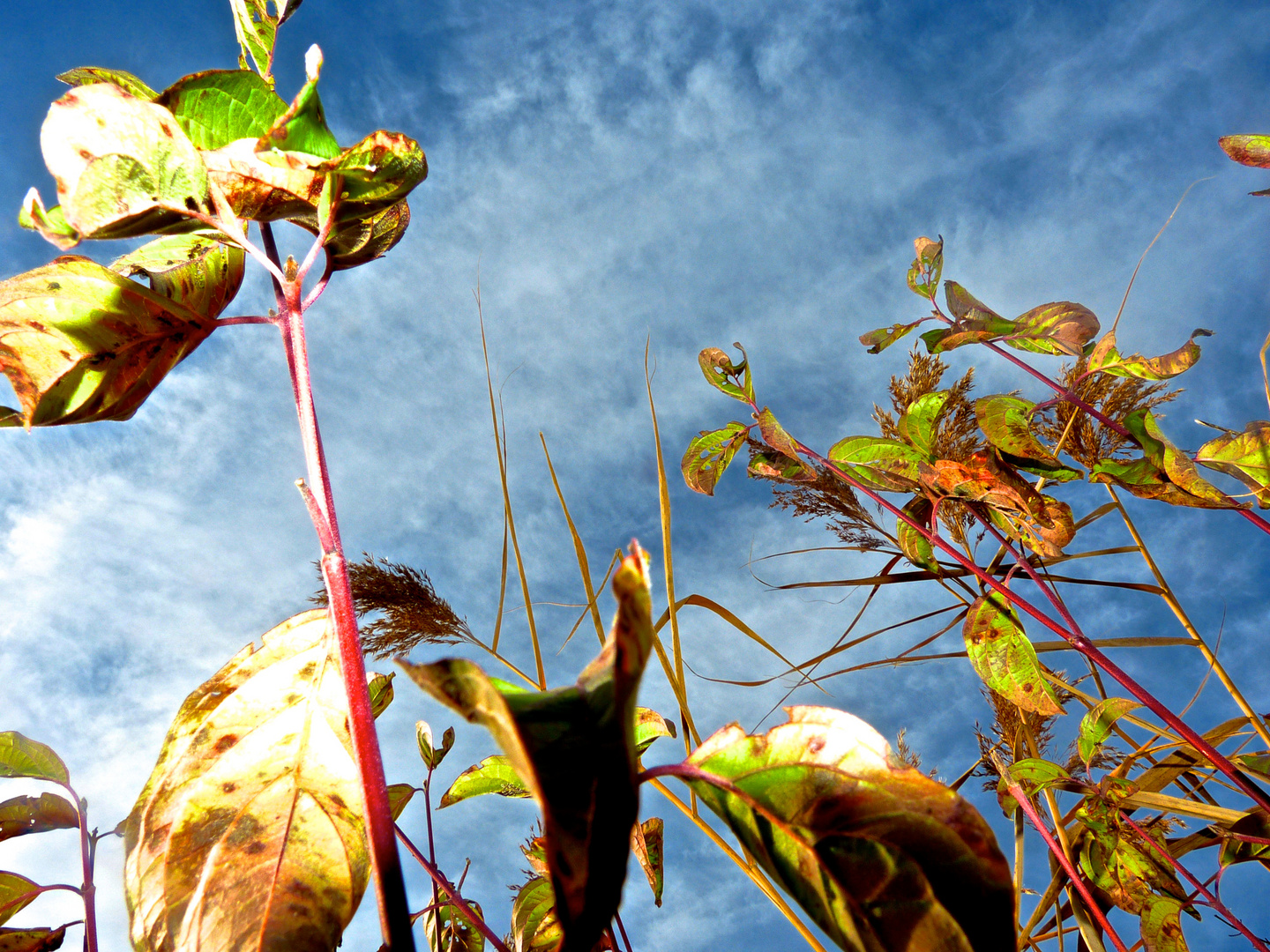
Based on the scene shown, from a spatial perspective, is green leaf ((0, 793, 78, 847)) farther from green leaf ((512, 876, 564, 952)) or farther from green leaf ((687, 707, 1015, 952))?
green leaf ((687, 707, 1015, 952))

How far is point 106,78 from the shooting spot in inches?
18.8

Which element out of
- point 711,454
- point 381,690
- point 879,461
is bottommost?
point 381,690

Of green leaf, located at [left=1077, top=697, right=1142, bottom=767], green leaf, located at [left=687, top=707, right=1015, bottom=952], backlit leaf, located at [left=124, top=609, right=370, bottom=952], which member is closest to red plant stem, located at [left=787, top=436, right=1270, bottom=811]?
green leaf, located at [left=1077, top=697, right=1142, bottom=767]

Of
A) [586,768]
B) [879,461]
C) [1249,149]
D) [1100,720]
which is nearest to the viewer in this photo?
[586,768]

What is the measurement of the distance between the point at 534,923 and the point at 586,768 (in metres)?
0.87

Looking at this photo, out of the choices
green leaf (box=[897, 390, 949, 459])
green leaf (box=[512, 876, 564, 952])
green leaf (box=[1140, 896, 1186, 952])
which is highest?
green leaf (box=[897, 390, 949, 459])

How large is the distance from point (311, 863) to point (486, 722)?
235 mm

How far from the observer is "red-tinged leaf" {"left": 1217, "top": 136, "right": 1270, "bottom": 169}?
854mm

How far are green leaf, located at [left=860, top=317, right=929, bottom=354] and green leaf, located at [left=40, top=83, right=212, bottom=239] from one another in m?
1.10

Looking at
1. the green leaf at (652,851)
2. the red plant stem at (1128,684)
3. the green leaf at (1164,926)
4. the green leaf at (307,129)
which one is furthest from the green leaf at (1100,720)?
the green leaf at (307,129)

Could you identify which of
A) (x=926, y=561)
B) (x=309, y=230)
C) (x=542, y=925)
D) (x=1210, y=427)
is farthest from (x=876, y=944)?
(x=926, y=561)

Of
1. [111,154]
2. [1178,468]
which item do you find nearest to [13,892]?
[111,154]

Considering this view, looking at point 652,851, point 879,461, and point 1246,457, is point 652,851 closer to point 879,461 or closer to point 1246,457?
point 879,461

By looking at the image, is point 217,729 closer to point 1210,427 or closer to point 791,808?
point 791,808
